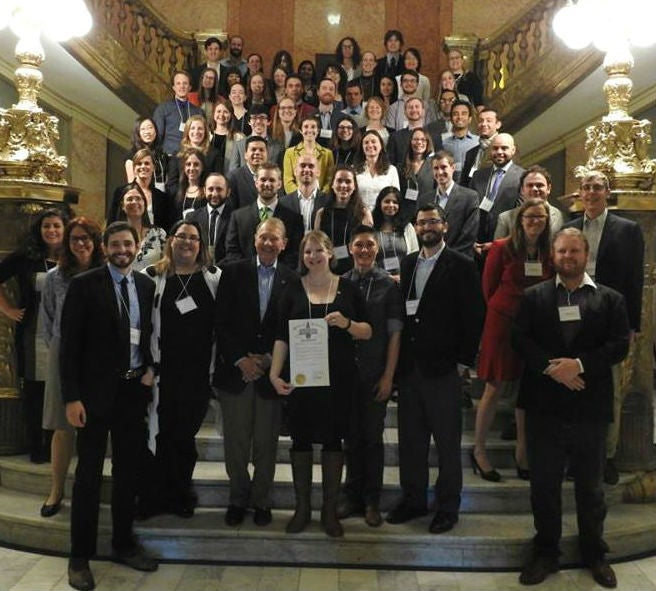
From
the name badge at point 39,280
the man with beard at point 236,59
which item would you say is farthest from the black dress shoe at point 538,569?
the man with beard at point 236,59

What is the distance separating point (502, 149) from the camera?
5.47 m

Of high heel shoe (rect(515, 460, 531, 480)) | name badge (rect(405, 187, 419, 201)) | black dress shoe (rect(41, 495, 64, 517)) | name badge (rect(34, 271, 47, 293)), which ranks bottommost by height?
black dress shoe (rect(41, 495, 64, 517))

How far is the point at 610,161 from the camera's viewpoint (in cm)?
461

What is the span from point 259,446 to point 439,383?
0.94m

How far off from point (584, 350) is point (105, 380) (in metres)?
2.12

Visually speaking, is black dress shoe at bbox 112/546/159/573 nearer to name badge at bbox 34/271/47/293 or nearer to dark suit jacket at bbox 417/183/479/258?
name badge at bbox 34/271/47/293

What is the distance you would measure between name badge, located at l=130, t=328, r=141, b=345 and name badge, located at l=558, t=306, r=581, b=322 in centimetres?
191

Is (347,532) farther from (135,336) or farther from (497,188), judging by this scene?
(497,188)

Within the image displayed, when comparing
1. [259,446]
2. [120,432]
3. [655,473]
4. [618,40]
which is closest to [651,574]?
[655,473]

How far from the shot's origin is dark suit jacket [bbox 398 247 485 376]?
153 inches

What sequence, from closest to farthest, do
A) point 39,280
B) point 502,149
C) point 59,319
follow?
point 59,319
point 39,280
point 502,149

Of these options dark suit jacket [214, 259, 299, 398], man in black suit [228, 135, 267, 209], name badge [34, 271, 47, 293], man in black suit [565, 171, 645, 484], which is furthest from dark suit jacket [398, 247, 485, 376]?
man in black suit [228, 135, 267, 209]

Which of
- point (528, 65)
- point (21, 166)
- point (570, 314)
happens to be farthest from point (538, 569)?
point (528, 65)

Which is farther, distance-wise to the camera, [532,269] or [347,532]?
[532,269]
